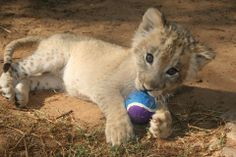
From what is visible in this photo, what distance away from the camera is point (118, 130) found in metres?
4.55

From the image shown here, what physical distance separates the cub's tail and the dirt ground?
23 cm

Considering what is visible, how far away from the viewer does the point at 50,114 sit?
5.05 meters

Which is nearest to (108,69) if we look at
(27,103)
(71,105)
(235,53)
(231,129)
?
(71,105)

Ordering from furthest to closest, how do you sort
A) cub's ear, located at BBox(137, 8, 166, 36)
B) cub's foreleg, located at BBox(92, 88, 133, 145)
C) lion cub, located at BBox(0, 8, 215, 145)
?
cub's ear, located at BBox(137, 8, 166, 36), lion cub, located at BBox(0, 8, 215, 145), cub's foreleg, located at BBox(92, 88, 133, 145)

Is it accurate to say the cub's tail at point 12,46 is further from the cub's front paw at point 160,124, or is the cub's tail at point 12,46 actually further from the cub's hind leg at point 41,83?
the cub's front paw at point 160,124

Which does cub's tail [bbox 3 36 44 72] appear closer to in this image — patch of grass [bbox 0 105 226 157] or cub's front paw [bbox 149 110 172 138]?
patch of grass [bbox 0 105 226 157]

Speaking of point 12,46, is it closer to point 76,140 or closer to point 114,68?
point 114,68

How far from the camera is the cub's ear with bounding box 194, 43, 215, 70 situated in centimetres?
497

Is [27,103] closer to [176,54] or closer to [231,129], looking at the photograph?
[176,54]

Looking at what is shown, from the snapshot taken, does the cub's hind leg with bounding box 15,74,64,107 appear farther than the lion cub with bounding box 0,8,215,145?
Yes

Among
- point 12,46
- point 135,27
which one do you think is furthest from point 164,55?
point 135,27

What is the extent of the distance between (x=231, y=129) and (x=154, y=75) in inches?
36.0

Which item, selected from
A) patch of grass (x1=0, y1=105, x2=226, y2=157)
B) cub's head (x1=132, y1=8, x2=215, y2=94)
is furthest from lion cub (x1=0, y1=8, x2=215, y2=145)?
patch of grass (x1=0, y1=105, x2=226, y2=157)

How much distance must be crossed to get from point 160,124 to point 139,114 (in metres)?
0.26
